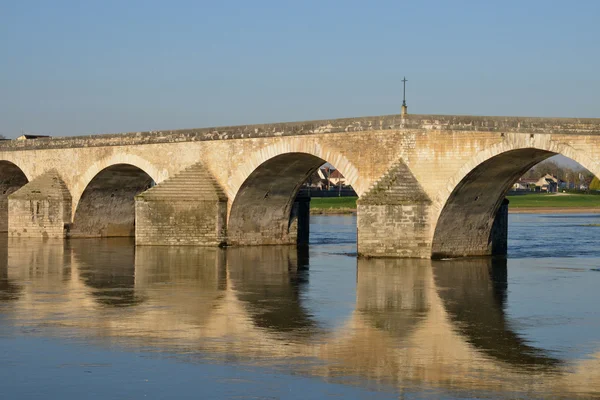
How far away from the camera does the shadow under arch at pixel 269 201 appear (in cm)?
3225

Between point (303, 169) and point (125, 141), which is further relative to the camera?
point (125, 141)

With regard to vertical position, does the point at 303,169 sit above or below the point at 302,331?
above

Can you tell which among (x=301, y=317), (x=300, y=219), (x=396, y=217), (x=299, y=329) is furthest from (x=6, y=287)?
(x=300, y=219)

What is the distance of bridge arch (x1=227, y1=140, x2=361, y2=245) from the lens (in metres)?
31.1

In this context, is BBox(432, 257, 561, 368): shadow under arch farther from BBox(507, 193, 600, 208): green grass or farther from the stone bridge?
BBox(507, 193, 600, 208): green grass

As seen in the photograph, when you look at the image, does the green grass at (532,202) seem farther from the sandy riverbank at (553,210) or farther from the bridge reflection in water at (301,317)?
the bridge reflection in water at (301,317)

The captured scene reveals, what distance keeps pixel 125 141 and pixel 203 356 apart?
82.4ft

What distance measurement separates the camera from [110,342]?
1405 cm

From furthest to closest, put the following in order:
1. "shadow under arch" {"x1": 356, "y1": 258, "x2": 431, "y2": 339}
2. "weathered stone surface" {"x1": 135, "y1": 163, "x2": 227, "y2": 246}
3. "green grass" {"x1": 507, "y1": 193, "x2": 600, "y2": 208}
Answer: "green grass" {"x1": 507, "y1": 193, "x2": 600, "y2": 208} → "weathered stone surface" {"x1": 135, "y1": 163, "x2": 227, "y2": 246} → "shadow under arch" {"x1": 356, "y1": 258, "x2": 431, "y2": 339}

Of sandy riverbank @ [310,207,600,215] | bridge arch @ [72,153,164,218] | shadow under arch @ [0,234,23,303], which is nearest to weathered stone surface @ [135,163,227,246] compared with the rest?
bridge arch @ [72,153,164,218]

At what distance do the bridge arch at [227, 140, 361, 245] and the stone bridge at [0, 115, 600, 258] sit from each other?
0.05 m

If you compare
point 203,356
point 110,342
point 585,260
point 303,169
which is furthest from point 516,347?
point 303,169

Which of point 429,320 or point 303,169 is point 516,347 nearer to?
point 429,320

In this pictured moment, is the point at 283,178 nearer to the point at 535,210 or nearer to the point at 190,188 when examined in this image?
the point at 190,188
